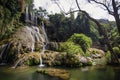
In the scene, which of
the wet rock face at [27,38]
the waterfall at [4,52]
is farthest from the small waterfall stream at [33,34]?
the waterfall at [4,52]

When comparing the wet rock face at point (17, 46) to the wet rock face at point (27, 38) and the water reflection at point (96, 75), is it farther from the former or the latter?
the water reflection at point (96, 75)

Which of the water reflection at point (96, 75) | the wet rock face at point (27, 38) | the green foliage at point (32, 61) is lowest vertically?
the water reflection at point (96, 75)

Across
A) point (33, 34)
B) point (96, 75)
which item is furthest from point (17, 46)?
point (96, 75)

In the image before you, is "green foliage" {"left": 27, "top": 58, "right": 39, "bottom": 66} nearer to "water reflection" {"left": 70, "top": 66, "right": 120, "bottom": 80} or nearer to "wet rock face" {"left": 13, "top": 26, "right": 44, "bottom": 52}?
"wet rock face" {"left": 13, "top": 26, "right": 44, "bottom": 52}

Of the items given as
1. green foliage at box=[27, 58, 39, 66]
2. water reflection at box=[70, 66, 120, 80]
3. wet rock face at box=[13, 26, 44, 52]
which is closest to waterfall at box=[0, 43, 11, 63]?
wet rock face at box=[13, 26, 44, 52]

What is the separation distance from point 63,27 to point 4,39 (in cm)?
2360

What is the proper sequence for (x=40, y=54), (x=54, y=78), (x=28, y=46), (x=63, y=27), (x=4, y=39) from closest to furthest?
1. (x=54, y=78)
2. (x=40, y=54)
3. (x=28, y=46)
4. (x=4, y=39)
5. (x=63, y=27)

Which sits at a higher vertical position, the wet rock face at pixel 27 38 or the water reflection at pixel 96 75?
the wet rock face at pixel 27 38

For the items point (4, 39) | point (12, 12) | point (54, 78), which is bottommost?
point (54, 78)

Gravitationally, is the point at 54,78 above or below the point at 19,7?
below

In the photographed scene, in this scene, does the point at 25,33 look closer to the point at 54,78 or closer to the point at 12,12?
the point at 12,12

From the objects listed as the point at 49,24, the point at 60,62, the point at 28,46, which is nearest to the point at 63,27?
the point at 49,24

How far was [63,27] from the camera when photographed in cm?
5644

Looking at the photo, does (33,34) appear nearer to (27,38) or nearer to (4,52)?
(27,38)
